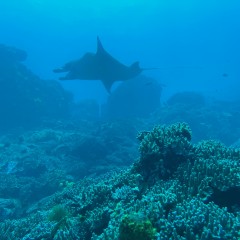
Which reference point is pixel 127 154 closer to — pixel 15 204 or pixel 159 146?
pixel 15 204

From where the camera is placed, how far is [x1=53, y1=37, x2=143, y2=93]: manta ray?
1702 cm

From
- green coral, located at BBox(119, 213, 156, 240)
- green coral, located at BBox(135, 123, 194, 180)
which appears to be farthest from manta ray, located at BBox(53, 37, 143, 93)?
green coral, located at BBox(119, 213, 156, 240)

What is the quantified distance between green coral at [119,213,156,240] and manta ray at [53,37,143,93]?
1368cm

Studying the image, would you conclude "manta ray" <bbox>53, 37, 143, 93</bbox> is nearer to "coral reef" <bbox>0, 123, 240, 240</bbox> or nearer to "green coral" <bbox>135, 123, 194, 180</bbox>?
"green coral" <bbox>135, 123, 194, 180</bbox>

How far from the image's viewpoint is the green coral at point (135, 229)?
10.7 ft

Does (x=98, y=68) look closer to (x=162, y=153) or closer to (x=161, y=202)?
(x=162, y=153)

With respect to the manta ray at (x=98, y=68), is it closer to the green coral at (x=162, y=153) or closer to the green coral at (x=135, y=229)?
the green coral at (x=162, y=153)

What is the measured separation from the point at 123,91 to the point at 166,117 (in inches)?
278

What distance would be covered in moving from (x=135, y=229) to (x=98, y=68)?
49.5 feet

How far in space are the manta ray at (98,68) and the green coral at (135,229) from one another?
44.9 feet

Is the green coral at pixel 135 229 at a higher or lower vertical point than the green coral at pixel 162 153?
lower

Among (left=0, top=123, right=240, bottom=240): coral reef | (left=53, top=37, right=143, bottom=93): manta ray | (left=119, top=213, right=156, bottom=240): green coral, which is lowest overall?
(left=119, top=213, right=156, bottom=240): green coral

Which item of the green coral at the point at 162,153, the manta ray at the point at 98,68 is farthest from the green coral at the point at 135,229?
the manta ray at the point at 98,68

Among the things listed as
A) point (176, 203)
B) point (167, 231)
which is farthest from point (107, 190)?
point (167, 231)
